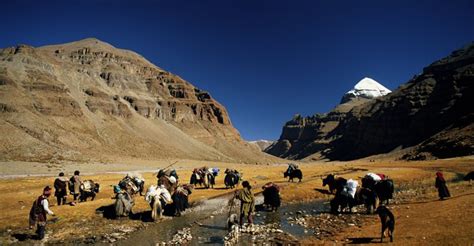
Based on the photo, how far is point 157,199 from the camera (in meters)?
22.5

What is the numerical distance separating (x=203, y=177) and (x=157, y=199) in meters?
14.8

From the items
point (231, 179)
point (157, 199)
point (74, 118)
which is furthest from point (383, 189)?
point (74, 118)

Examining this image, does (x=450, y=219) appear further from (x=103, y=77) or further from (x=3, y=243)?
(x=103, y=77)

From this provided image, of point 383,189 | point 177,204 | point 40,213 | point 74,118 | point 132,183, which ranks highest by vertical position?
point 74,118

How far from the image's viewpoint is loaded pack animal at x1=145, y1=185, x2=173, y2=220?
22.0 m

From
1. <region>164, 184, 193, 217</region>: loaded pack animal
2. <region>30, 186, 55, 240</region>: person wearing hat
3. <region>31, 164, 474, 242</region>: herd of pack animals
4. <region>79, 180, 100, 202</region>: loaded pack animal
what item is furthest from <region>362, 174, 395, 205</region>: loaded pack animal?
<region>79, 180, 100, 202</region>: loaded pack animal

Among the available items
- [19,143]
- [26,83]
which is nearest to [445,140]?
[19,143]

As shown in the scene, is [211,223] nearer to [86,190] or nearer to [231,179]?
[86,190]

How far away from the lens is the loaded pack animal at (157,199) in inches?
868

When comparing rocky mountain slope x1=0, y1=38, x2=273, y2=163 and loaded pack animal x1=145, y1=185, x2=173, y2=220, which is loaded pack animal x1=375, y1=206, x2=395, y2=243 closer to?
loaded pack animal x1=145, y1=185, x2=173, y2=220

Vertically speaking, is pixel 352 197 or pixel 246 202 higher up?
pixel 246 202

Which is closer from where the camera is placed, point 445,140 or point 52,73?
point 445,140

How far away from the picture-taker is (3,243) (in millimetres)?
17062

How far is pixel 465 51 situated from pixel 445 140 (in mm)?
103655
